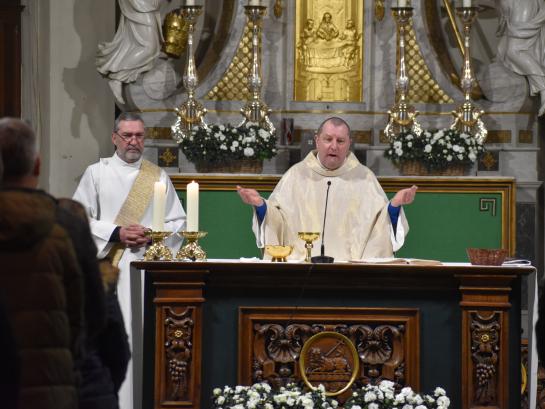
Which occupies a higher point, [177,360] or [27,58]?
[27,58]

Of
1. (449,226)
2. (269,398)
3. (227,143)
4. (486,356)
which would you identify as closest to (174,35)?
(227,143)

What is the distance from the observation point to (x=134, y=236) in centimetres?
777

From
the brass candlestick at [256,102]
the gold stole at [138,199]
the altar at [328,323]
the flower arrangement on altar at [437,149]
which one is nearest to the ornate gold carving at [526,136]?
the flower arrangement on altar at [437,149]

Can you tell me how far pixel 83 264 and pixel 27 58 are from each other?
802 cm

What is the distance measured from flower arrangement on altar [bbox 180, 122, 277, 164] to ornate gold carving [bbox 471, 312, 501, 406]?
4042 mm

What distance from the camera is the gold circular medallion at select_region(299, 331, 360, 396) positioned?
A: 23.0ft

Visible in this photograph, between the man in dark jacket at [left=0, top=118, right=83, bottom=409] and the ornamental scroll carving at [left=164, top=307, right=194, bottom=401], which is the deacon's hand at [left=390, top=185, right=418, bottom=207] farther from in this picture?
the man in dark jacket at [left=0, top=118, right=83, bottom=409]

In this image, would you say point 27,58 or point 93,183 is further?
point 27,58

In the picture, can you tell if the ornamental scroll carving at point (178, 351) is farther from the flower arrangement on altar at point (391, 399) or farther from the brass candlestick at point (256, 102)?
the brass candlestick at point (256, 102)

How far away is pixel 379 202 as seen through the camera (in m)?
8.38

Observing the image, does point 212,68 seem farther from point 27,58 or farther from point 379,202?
point 379,202

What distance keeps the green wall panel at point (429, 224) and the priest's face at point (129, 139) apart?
2070 millimetres

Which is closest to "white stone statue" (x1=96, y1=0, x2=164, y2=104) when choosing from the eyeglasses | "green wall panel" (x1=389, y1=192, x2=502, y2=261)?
"green wall panel" (x1=389, y1=192, x2=502, y2=261)

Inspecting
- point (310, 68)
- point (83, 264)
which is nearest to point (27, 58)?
point (310, 68)
